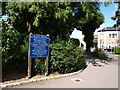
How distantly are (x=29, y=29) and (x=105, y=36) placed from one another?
37.4 meters

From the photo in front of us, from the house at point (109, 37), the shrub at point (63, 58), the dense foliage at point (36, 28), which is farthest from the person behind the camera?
the house at point (109, 37)

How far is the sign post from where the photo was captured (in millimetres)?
6184

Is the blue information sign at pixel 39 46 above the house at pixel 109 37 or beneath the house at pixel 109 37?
beneath

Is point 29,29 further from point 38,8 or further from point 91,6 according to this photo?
point 91,6

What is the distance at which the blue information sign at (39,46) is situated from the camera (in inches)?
245

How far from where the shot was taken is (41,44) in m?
6.61

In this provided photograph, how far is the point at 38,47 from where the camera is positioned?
6.48m

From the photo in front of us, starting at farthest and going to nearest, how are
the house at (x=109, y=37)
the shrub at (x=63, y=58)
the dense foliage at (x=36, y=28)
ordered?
1. the house at (x=109, y=37)
2. the shrub at (x=63, y=58)
3. the dense foliage at (x=36, y=28)

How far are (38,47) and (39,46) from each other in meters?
0.08

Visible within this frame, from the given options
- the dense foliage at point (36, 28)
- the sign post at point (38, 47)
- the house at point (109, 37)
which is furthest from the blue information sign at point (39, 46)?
the house at point (109, 37)

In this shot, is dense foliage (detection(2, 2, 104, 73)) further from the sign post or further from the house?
the house

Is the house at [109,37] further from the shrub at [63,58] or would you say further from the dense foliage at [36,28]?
the shrub at [63,58]

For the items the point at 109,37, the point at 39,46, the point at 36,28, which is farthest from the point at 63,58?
the point at 109,37

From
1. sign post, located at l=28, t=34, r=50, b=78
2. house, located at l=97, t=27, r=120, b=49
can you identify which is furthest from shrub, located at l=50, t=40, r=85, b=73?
house, located at l=97, t=27, r=120, b=49
